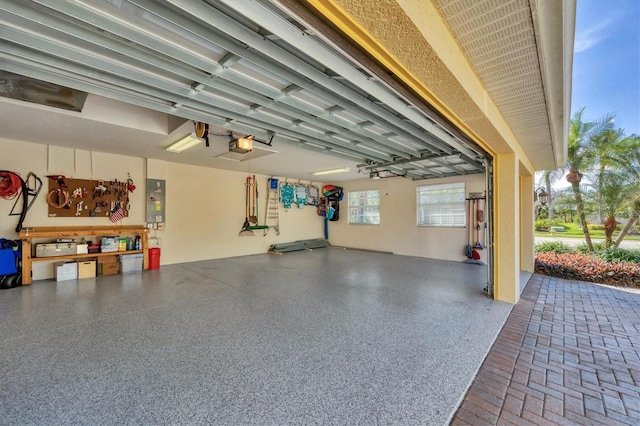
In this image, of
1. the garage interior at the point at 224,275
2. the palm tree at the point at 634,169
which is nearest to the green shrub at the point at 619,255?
the palm tree at the point at 634,169

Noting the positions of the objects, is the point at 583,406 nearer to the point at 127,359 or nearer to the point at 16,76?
the point at 127,359

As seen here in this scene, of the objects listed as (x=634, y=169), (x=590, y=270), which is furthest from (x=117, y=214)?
(x=634, y=169)

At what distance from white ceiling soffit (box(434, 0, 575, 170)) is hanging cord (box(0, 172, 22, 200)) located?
691cm

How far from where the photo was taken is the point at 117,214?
5.64m

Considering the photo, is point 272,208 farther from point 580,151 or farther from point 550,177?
point 580,151

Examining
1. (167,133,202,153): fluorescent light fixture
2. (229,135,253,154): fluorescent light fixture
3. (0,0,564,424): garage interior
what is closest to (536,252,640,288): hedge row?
(0,0,564,424): garage interior

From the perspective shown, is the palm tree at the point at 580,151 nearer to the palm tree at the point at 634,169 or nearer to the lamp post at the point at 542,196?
the palm tree at the point at 634,169

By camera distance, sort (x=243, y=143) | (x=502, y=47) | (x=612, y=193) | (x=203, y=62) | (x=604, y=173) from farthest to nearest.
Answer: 1. (x=604, y=173)
2. (x=612, y=193)
3. (x=243, y=143)
4. (x=203, y=62)
5. (x=502, y=47)

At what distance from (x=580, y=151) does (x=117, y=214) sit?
38.4ft

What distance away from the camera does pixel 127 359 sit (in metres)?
2.22

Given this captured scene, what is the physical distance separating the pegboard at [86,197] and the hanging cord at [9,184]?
1.34 ft

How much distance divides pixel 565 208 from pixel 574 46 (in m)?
7.64

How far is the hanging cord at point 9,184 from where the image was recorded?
4477 mm

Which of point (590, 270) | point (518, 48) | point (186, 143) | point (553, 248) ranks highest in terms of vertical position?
point (186, 143)
